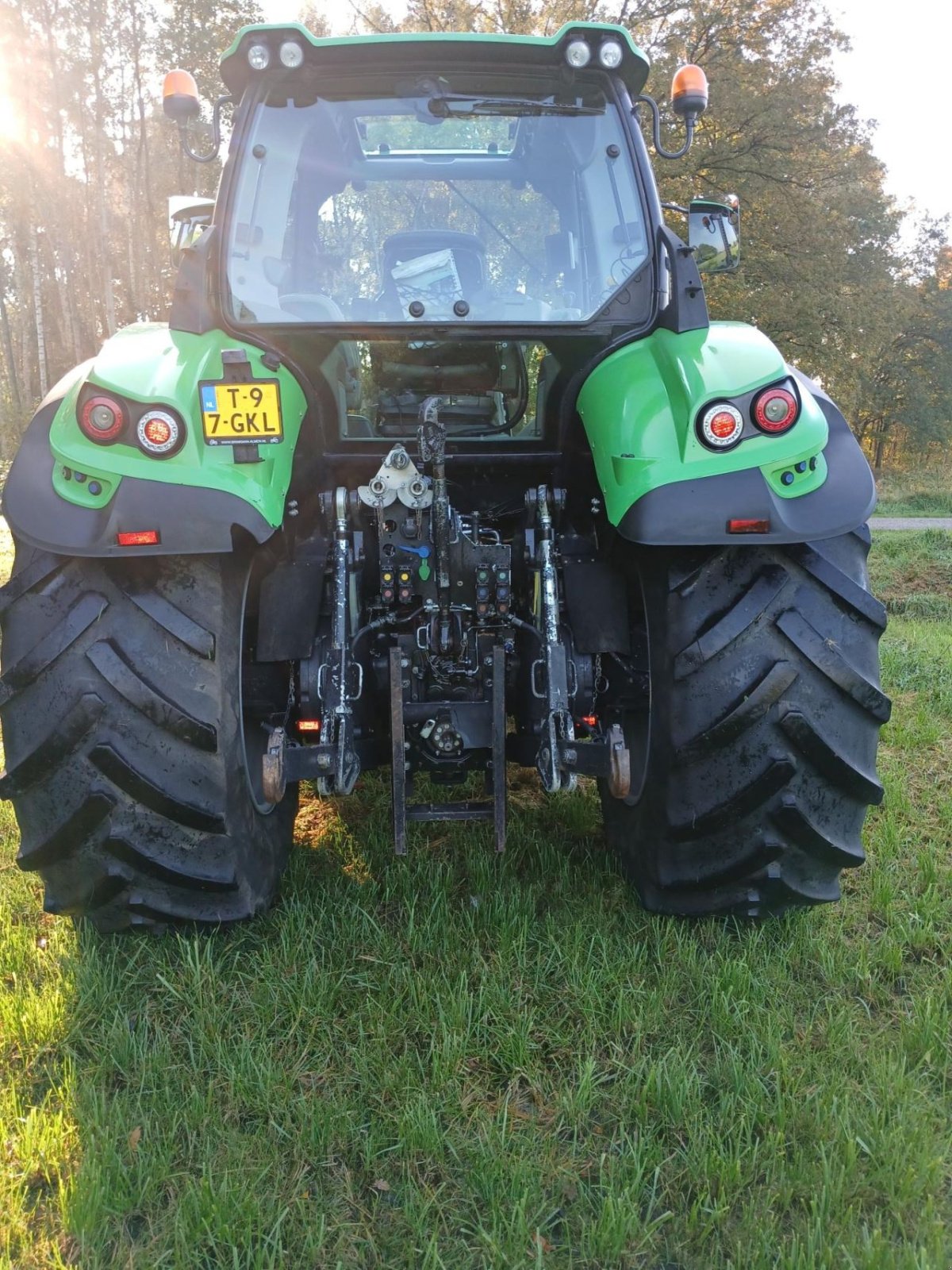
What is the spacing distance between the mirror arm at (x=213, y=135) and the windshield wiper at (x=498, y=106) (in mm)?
623

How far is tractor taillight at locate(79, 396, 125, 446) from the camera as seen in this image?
203 cm

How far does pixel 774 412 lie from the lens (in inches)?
81.3

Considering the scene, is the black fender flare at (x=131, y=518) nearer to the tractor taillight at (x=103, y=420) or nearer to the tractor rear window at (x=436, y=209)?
the tractor taillight at (x=103, y=420)

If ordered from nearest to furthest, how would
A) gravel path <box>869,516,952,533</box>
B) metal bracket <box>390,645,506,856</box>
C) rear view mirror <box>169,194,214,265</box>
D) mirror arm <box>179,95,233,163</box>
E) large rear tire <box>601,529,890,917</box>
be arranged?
1. large rear tire <box>601,529,890,917</box>
2. metal bracket <box>390,645,506,856</box>
3. mirror arm <box>179,95,233,163</box>
4. rear view mirror <box>169,194,214,265</box>
5. gravel path <box>869,516,952,533</box>

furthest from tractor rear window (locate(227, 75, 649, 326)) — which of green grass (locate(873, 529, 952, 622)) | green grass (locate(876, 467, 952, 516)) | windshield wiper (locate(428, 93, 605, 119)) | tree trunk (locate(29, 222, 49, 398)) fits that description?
tree trunk (locate(29, 222, 49, 398))

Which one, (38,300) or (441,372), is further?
(38,300)

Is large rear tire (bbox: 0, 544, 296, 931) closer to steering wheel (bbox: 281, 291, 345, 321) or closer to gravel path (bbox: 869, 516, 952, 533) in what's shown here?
→ steering wheel (bbox: 281, 291, 345, 321)

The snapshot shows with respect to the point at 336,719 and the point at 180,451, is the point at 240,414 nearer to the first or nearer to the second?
the point at 180,451

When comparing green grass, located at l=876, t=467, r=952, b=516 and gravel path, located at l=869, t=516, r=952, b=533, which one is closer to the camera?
gravel path, located at l=869, t=516, r=952, b=533

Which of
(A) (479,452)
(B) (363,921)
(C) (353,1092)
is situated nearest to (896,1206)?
(C) (353,1092)

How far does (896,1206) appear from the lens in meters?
1.61

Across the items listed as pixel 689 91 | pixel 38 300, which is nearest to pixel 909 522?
pixel 689 91

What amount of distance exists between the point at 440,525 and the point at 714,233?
1375 millimetres

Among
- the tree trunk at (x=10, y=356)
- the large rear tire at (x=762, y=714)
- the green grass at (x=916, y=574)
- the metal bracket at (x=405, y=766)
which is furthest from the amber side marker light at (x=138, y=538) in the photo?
the tree trunk at (x=10, y=356)
